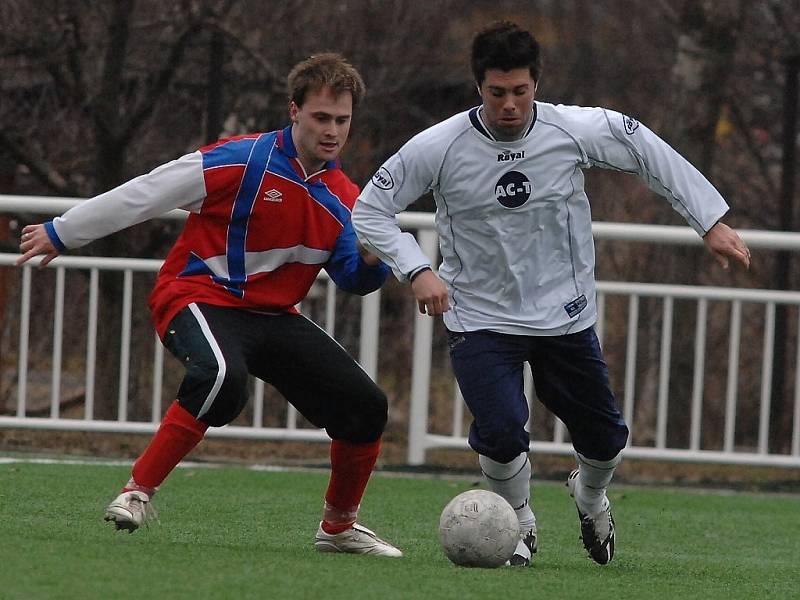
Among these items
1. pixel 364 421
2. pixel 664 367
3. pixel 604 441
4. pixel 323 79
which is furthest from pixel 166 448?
pixel 664 367

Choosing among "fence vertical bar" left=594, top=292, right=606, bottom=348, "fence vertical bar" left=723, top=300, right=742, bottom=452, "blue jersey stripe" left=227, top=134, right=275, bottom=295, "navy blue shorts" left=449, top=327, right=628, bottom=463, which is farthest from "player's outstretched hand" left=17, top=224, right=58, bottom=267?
"fence vertical bar" left=723, top=300, right=742, bottom=452

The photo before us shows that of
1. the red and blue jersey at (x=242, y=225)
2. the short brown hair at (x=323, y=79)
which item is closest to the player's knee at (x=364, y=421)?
the red and blue jersey at (x=242, y=225)

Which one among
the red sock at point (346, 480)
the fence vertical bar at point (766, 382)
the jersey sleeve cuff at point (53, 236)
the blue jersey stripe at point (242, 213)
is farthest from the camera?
the fence vertical bar at point (766, 382)

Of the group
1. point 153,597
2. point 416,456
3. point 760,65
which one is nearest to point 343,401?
point 153,597

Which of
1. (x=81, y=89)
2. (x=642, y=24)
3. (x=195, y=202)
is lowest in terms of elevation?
(x=195, y=202)

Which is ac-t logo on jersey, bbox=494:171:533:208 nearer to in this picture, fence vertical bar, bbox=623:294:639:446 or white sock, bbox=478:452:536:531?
white sock, bbox=478:452:536:531

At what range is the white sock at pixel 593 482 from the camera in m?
5.83

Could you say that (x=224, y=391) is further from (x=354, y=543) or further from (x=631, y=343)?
(x=631, y=343)

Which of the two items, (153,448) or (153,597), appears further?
(153,448)

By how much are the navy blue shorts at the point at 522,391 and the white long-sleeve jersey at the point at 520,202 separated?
59 millimetres

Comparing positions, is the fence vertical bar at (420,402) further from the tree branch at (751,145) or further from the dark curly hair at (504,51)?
the tree branch at (751,145)

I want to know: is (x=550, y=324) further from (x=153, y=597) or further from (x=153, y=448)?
(x=153, y=597)

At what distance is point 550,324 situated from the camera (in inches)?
221

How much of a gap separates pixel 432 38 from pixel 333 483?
7.05m
